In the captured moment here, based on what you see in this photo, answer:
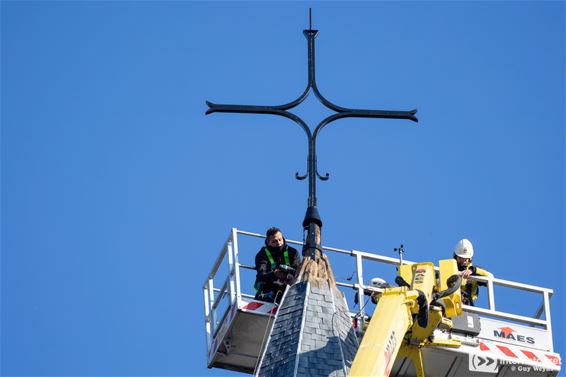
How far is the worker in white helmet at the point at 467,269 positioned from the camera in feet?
160

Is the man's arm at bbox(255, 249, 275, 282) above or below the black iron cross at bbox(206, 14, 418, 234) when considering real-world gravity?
below

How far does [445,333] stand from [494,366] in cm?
146

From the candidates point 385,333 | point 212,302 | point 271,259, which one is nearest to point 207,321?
point 212,302

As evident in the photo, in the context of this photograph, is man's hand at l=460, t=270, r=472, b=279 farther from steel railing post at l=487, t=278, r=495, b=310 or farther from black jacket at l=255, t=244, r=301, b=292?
black jacket at l=255, t=244, r=301, b=292

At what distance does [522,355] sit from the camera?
48344 millimetres

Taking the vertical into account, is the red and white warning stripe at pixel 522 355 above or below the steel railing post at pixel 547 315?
below

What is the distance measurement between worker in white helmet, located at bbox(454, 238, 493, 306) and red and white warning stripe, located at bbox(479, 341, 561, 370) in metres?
0.99

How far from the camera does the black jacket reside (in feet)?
158

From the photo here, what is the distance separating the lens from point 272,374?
45.4m

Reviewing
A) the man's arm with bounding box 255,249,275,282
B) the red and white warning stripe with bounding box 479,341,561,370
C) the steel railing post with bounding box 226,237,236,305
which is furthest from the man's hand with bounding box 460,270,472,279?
the steel railing post with bounding box 226,237,236,305

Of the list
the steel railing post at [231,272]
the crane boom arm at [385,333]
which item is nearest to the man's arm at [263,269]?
the steel railing post at [231,272]

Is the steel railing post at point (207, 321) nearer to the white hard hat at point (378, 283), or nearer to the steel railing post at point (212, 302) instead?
the steel railing post at point (212, 302)

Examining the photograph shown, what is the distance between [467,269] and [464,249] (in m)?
0.54

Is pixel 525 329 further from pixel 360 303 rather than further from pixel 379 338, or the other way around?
pixel 379 338
